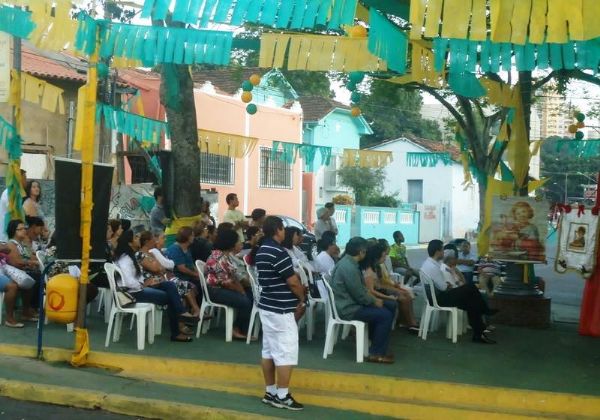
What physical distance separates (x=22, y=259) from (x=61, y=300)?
7.20 feet

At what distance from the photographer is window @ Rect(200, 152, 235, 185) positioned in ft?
99.8

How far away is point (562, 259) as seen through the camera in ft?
35.9

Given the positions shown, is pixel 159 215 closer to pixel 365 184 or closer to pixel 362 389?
pixel 362 389

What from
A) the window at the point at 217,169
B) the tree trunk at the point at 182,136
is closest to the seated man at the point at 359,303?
the tree trunk at the point at 182,136

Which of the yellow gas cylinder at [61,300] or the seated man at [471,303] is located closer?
the yellow gas cylinder at [61,300]

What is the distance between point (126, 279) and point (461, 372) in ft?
12.8

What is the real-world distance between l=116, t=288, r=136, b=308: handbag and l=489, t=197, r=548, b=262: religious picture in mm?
4890

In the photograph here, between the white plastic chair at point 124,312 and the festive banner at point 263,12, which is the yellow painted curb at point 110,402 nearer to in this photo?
the white plastic chair at point 124,312

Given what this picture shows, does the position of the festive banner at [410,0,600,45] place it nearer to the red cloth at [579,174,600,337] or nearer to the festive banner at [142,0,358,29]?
the festive banner at [142,0,358,29]

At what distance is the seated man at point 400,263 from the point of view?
45.4 feet

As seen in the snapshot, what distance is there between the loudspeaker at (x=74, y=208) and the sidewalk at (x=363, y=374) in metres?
1.22

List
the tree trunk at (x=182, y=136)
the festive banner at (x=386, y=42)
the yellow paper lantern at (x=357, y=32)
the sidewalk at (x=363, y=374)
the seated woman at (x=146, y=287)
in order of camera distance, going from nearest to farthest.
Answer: the sidewalk at (x=363, y=374) < the festive banner at (x=386, y=42) < the yellow paper lantern at (x=357, y=32) < the seated woman at (x=146, y=287) < the tree trunk at (x=182, y=136)

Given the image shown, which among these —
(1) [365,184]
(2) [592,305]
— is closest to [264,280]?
(2) [592,305]

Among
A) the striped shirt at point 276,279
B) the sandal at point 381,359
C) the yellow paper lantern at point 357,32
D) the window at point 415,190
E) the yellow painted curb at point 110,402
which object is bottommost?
the yellow painted curb at point 110,402
